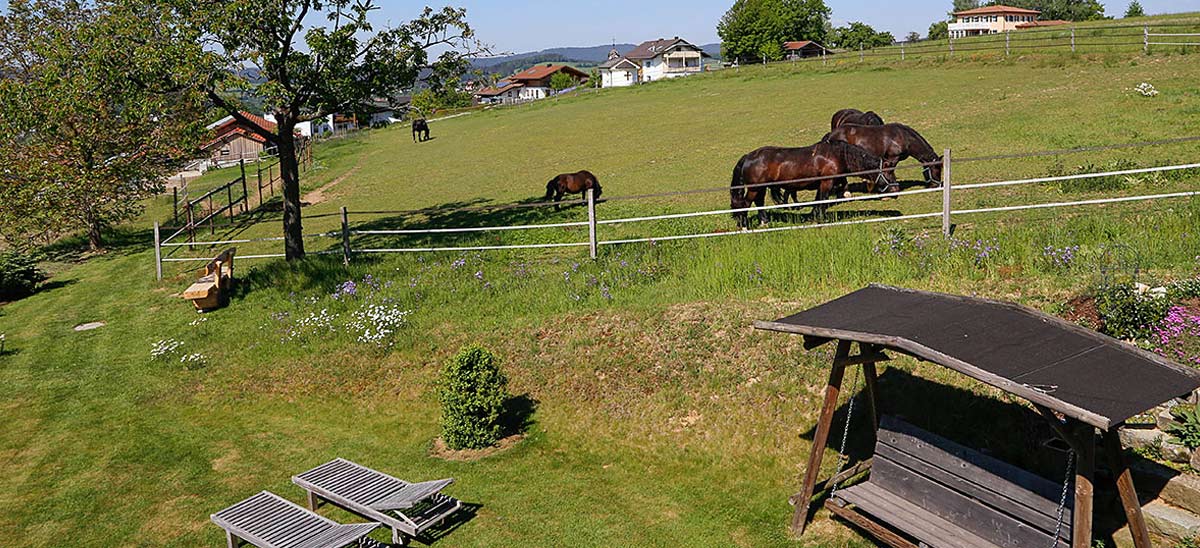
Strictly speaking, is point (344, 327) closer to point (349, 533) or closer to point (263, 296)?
point (263, 296)

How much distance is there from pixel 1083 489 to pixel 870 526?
1.95 meters

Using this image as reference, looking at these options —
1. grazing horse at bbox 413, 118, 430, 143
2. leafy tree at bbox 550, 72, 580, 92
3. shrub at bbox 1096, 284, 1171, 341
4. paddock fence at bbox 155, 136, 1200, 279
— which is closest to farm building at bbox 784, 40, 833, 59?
leafy tree at bbox 550, 72, 580, 92

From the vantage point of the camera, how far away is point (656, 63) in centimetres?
10462

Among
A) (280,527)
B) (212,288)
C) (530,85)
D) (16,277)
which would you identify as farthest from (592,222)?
(530,85)

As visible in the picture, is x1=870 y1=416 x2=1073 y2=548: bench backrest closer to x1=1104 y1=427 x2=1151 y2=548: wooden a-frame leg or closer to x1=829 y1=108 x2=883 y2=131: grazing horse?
x1=1104 y1=427 x2=1151 y2=548: wooden a-frame leg

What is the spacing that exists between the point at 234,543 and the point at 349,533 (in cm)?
139

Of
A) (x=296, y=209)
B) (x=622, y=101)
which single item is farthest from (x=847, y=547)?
(x=622, y=101)

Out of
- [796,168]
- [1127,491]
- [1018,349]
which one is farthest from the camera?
[796,168]

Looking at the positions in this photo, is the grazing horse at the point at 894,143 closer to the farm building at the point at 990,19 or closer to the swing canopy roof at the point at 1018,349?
the swing canopy roof at the point at 1018,349

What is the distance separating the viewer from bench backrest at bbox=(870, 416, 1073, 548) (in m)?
6.00

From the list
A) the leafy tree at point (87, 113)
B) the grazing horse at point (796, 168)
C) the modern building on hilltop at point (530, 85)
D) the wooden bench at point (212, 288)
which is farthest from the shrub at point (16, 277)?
the modern building on hilltop at point (530, 85)

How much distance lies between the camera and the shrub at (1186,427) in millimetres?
6844

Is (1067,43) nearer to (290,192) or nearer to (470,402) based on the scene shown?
(290,192)

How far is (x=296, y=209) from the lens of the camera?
17.6 m
